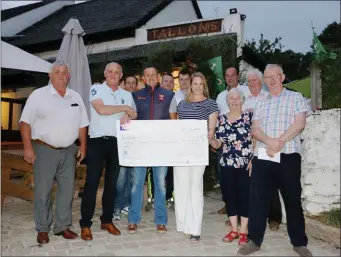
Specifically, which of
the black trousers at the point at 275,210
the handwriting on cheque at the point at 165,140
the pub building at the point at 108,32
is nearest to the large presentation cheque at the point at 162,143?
the handwriting on cheque at the point at 165,140

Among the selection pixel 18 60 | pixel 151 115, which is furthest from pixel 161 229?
pixel 18 60

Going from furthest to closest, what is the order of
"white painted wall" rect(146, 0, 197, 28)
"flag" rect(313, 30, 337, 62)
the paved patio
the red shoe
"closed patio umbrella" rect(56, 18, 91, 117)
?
"white painted wall" rect(146, 0, 197, 28) → "closed patio umbrella" rect(56, 18, 91, 117) → "flag" rect(313, 30, 337, 62) → the red shoe → the paved patio

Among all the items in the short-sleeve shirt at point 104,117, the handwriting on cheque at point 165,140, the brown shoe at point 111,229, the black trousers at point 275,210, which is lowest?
the brown shoe at point 111,229

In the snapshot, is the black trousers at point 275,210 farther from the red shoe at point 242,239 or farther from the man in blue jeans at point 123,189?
the man in blue jeans at point 123,189

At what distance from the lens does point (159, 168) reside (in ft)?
14.7

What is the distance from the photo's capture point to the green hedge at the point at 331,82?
4.48 m

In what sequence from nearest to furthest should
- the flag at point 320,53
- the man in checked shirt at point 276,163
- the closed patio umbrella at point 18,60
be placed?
the man in checked shirt at point 276,163 < the flag at point 320,53 < the closed patio umbrella at point 18,60

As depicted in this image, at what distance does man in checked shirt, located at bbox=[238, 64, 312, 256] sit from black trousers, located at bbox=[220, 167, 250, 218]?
0.19m

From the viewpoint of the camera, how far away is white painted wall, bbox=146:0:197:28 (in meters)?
14.6

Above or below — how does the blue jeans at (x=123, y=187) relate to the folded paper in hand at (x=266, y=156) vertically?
below

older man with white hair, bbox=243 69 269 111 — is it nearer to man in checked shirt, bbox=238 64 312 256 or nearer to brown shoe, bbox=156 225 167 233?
man in checked shirt, bbox=238 64 312 256

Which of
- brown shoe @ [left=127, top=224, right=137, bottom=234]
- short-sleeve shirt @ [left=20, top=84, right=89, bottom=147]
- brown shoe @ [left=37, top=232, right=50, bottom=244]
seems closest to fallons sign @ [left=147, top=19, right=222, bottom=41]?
short-sleeve shirt @ [left=20, top=84, right=89, bottom=147]

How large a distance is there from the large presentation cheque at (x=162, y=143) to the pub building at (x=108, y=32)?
5.48 meters

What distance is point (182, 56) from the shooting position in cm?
877
